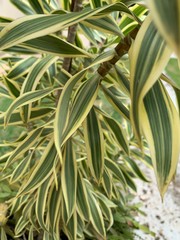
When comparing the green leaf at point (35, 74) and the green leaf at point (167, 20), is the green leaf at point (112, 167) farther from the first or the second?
the green leaf at point (167, 20)

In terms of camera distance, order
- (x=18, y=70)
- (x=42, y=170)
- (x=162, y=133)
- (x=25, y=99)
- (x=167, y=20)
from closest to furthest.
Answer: (x=167, y=20) < (x=162, y=133) < (x=25, y=99) < (x=42, y=170) < (x=18, y=70)

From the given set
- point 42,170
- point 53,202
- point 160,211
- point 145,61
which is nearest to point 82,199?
point 53,202

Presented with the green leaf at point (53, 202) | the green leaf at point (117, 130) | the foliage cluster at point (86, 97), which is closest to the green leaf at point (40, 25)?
the foliage cluster at point (86, 97)

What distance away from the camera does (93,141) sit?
0.85m

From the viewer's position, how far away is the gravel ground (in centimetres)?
166

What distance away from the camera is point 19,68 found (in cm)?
105

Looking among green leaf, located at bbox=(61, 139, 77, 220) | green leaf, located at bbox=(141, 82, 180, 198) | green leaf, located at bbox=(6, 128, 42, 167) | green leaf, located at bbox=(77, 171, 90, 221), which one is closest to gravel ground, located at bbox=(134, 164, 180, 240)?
green leaf, located at bbox=(77, 171, 90, 221)

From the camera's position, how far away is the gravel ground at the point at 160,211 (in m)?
1.66

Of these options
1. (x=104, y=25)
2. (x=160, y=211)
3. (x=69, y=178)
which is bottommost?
(x=160, y=211)

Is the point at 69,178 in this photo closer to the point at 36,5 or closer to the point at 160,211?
the point at 36,5

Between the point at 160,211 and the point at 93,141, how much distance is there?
1.04m

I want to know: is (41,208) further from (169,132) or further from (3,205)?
(169,132)

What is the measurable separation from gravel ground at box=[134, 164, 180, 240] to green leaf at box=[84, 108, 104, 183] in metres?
0.83

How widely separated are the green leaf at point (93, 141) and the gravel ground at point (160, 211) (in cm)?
83
